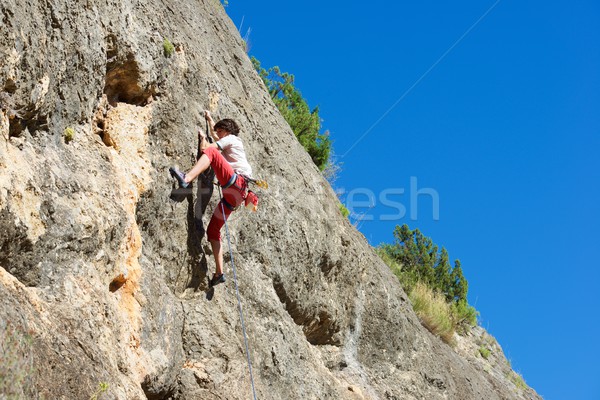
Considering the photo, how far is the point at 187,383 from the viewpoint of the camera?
808 centimetres

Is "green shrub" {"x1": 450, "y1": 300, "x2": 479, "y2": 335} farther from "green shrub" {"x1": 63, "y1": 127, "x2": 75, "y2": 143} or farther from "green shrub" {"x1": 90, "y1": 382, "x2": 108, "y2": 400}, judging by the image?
"green shrub" {"x1": 90, "y1": 382, "x2": 108, "y2": 400}

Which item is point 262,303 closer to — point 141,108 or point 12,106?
point 141,108

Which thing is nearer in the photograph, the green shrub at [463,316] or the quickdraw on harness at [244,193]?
the quickdraw on harness at [244,193]

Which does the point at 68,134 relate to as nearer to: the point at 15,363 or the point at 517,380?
the point at 15,363

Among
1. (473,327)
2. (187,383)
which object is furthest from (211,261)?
(473,327)

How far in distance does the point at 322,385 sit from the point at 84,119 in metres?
4.99

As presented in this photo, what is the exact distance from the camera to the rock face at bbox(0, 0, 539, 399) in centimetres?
627

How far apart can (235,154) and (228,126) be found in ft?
1.24

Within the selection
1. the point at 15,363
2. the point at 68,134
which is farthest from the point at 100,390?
the point at 68,134

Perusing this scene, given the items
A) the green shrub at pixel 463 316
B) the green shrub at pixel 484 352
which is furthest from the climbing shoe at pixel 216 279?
the green shrub at pixel 484 352

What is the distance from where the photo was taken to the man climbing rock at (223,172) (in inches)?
364

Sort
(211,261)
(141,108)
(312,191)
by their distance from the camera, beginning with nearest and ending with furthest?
(141,108) < (211,261) < (312,191)

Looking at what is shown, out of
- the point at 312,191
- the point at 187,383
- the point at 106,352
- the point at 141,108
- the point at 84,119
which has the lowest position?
the point at 106,352

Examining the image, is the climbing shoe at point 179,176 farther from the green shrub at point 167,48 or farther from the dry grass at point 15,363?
the dry grass at point 15,363
